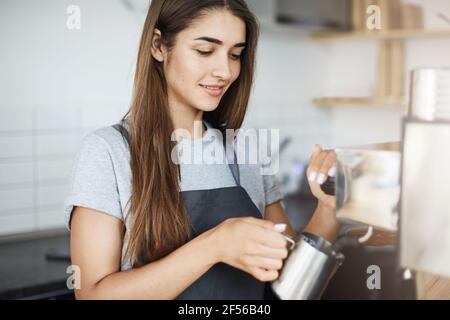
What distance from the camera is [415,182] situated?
69cm

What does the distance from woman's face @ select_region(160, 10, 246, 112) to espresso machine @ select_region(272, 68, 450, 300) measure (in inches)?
13.7

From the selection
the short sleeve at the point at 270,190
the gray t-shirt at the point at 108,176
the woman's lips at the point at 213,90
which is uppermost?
the woman's lips at the point at 213,90

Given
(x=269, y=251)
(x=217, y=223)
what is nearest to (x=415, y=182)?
(x=269, y=251)

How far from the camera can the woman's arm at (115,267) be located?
2.87ft

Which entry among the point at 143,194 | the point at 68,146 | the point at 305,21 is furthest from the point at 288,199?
the point at 143,194

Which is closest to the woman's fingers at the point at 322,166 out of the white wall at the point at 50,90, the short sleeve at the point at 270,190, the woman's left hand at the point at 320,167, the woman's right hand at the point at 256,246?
the woman's left hand at the point at 320,167

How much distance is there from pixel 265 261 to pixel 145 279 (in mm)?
207

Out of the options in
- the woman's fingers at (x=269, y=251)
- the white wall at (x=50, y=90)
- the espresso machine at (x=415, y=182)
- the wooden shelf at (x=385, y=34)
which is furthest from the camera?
the wooden shelf at (x=385, y=34)

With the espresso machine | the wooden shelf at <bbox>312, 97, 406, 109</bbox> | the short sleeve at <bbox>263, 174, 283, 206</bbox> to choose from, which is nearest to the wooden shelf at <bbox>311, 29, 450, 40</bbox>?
the wooden shelf at <bbox>312, 97, 406, 109</bbox>

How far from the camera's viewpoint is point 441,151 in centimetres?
67

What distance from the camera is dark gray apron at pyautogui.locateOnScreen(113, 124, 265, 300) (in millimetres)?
1036

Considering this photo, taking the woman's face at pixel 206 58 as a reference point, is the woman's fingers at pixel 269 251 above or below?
below

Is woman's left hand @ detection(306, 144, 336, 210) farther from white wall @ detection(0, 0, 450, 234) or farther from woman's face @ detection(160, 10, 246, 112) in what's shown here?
white wall @ detection(0, 0, 450, 234)

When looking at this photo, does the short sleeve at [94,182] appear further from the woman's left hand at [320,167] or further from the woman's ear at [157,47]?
the woman's left hand at [320,167]
